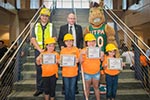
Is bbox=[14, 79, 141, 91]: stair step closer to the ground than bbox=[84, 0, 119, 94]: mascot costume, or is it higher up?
closer to the ground

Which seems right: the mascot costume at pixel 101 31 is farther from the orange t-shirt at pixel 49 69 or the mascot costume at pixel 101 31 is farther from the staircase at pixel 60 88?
the orange t-shirt at pixel 49 69

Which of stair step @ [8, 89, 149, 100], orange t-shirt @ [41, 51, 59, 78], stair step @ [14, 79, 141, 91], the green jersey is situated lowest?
stair step @ [8, 89, 149, 100]

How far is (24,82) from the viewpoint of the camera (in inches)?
219

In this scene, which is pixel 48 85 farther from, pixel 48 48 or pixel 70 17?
pixel 70 17

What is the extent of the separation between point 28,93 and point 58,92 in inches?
23.8

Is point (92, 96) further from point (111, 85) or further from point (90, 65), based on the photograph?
point (90, 65)

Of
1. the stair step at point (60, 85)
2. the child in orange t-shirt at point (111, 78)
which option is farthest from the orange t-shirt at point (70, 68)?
the stair step at point (60, 85)

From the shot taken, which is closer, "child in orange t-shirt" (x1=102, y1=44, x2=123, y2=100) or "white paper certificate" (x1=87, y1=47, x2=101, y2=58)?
"white paper certificate" (x1=87, y1=47, x2=101, y2=58)

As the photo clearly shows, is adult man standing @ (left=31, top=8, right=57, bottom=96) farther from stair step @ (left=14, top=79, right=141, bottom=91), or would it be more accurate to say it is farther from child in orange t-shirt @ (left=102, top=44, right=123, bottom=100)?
child in orange t-shirt @ (left=102, top=44, right=123, bottom=100)

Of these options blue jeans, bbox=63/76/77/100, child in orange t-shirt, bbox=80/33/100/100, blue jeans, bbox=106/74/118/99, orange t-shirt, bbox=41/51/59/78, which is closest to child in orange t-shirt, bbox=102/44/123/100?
blue jeans, bbox=106/74/118/99

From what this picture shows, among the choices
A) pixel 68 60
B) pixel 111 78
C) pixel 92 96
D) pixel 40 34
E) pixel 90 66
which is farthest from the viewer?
pixel 92 96

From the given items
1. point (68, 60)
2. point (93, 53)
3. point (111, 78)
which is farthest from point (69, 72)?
point (111, 78)

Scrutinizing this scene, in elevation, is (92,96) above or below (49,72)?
below

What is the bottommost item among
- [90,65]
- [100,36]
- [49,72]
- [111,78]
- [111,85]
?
[111,85]
